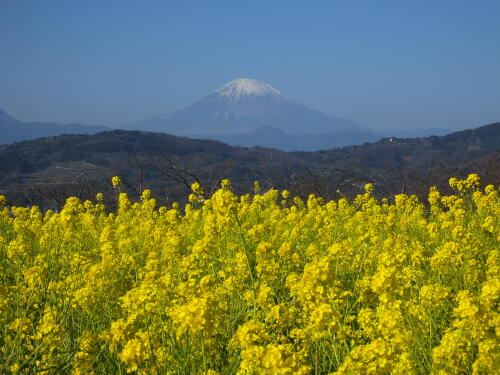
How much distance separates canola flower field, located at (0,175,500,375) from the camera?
2857 millimetres

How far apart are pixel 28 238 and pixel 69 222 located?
3.75 ft

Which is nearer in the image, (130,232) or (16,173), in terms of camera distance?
(130,232)

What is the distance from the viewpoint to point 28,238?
672 cm

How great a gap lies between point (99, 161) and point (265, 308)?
334 feet

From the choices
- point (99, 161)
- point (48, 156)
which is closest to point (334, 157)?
point (99, 161)

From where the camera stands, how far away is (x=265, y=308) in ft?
12.6

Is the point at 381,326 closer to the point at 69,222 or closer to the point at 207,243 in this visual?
the point at 207,243

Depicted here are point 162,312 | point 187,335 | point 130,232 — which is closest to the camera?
point 187,335

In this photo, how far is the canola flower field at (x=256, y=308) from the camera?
112 inches

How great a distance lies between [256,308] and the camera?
3.71 metres

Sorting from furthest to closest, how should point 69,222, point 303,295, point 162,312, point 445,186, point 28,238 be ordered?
point 445,186, point 28,238, point 69,222, point 162,312, point 303,295

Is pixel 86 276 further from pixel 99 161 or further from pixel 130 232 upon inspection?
pixel 99 161

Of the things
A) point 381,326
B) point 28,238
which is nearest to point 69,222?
point 28,238

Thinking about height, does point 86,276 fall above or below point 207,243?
below
